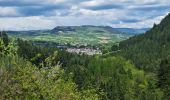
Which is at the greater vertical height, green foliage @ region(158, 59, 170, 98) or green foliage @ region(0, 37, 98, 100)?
green foliage @ region(0, 37, 98, 100)

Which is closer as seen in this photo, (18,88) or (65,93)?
(18,88)

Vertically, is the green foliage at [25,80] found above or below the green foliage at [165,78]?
above

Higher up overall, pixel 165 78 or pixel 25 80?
pixel 25 80

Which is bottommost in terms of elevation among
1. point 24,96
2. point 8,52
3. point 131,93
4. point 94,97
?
point 131,93

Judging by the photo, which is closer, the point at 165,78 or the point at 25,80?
the point at 25,80

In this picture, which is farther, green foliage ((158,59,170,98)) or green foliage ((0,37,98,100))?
green foliage ((158,59,170,98))

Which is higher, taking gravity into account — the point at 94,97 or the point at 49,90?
the point at 49,90

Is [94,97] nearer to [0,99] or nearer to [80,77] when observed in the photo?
[0,99]

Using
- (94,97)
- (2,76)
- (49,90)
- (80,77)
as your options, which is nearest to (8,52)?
(2,76)

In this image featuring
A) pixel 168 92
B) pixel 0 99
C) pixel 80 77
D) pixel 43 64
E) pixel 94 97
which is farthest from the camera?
pixel 80 77

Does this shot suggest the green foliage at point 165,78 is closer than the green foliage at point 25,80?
No

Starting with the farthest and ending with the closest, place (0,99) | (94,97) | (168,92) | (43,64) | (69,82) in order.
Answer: (168,92) → (94,97) → (69,82) → (43,64) → (0,99)
